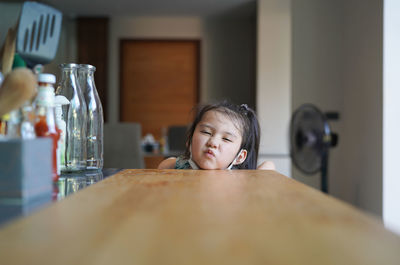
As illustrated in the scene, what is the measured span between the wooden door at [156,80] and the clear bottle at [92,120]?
4.39m

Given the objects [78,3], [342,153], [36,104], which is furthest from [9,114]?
[78,3]

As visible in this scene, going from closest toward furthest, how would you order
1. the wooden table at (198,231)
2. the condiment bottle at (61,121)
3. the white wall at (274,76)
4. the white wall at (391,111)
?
the wooden table at (198,231) → the condiment bottle at (61,121) → the white wall at (391,111) → the white wall at (274,76)

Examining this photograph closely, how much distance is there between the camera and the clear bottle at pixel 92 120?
31.8 inches

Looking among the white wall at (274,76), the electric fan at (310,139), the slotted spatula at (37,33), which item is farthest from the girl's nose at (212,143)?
the white wall at (274,76)

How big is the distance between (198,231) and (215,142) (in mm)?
896

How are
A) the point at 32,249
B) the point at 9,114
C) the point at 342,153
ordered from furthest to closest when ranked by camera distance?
the point at 342,153 → the point at 9,114 → the point at 32,249

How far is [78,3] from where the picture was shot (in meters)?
4.48

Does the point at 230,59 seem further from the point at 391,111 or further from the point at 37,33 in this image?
the point at 37,33

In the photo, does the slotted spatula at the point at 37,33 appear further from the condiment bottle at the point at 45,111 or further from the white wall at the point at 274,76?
the white wall at the point at 274,76

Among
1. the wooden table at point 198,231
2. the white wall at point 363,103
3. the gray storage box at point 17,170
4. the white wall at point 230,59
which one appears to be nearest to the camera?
the wooden table at point 198,231

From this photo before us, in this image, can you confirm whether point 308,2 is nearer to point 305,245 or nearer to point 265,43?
point 265,43

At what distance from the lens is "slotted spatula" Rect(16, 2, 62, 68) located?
0.64m

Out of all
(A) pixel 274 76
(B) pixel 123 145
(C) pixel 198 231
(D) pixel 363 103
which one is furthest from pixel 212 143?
(A) pixel 274 76

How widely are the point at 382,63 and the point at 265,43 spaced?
182 centimetres
